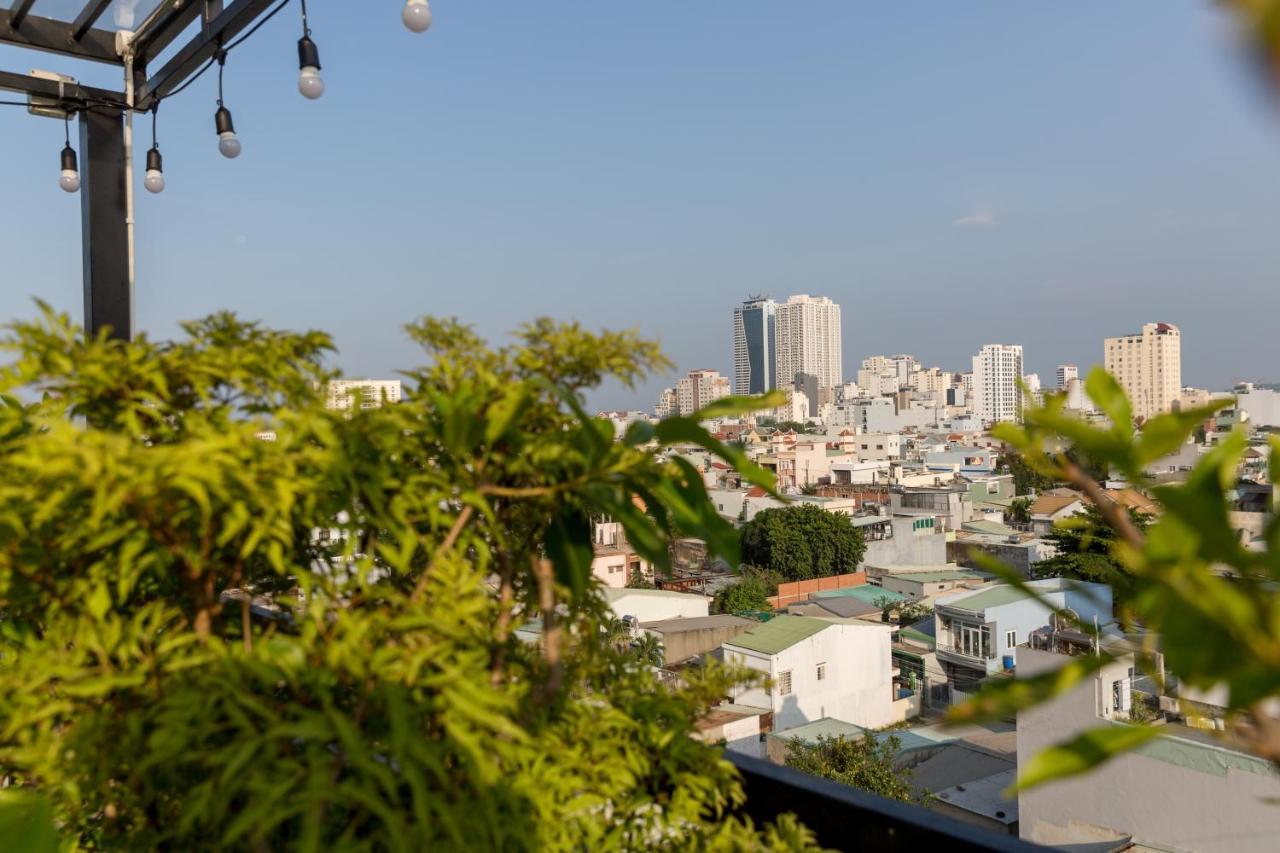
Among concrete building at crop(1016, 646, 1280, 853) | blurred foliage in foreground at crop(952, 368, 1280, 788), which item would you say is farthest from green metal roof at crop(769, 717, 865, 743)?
blurred foliage in foreground at crop(952, 368, 1280, 788)

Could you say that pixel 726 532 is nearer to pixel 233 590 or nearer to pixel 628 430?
pixel 628 430

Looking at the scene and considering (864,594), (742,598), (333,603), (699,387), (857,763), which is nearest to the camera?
(333,603)

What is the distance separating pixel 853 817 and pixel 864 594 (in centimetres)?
1690

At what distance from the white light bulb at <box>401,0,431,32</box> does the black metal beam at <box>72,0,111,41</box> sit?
652 mm

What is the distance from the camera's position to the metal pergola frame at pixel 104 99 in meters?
2.09

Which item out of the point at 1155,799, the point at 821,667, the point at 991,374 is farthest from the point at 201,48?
the point at 991,374

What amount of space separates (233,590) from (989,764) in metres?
9.01

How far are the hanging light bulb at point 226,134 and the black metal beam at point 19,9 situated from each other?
0.55 metres

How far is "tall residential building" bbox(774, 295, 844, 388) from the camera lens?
72.4 meters

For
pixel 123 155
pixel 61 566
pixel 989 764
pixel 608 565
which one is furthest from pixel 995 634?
pixel 61 566

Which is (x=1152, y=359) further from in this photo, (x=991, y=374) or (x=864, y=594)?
(x=864, y=594)

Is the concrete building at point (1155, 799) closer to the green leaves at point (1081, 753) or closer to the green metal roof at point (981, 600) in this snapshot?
the green leaves at point (1081, 753)

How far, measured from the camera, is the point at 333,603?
59 centimetres

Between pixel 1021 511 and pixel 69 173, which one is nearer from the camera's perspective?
pixel 69 173
